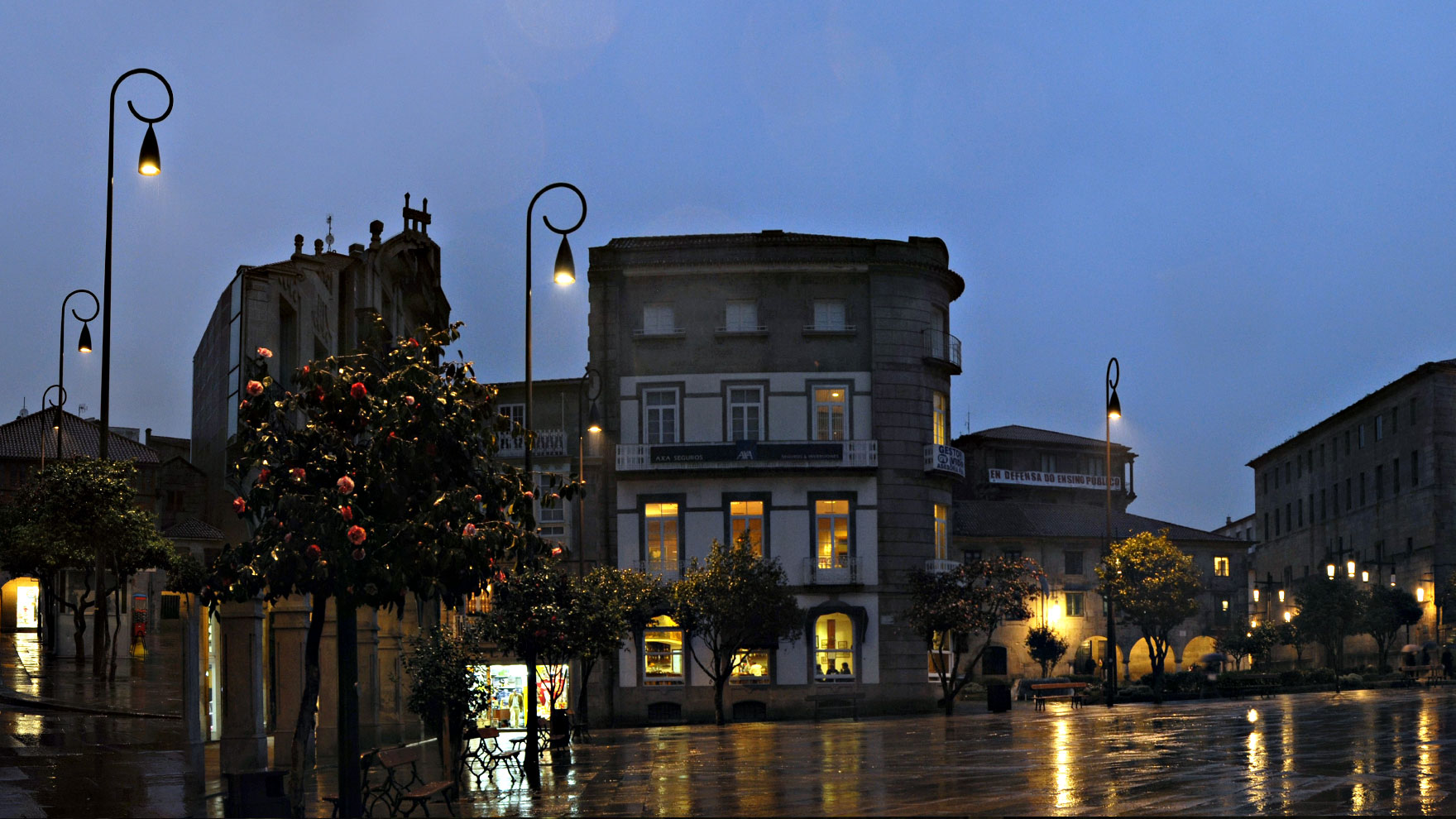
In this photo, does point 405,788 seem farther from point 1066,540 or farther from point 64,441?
point 64,441

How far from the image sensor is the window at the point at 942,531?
59844 mm

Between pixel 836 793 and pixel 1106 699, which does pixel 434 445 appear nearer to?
pixel 836 793

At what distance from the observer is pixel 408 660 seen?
28.2 meters

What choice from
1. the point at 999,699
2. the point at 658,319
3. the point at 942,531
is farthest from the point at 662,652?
the point at 999,699

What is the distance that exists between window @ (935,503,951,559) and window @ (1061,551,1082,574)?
2773cm

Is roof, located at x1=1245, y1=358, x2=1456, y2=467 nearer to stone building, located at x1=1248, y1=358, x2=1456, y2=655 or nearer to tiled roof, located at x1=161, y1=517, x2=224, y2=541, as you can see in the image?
stone building, located at x1=1248, y1=358, x2=1456, y2=655

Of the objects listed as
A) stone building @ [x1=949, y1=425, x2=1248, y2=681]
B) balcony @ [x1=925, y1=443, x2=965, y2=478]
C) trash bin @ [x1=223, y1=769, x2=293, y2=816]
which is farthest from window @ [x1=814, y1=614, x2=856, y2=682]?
trash bin @ [x1=223, y1=769, x2=293, y2=816]

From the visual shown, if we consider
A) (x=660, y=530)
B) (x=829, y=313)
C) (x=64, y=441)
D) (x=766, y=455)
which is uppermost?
(x=829, y=313)

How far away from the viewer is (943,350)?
60.4 m

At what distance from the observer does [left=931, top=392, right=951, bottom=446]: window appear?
59812 millimetres

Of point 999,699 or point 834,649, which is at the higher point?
point 834,649

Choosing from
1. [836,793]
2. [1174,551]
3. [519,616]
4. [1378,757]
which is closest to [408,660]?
[519,616]

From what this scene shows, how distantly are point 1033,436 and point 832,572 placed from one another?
4426cm

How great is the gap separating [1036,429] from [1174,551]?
116 ft
